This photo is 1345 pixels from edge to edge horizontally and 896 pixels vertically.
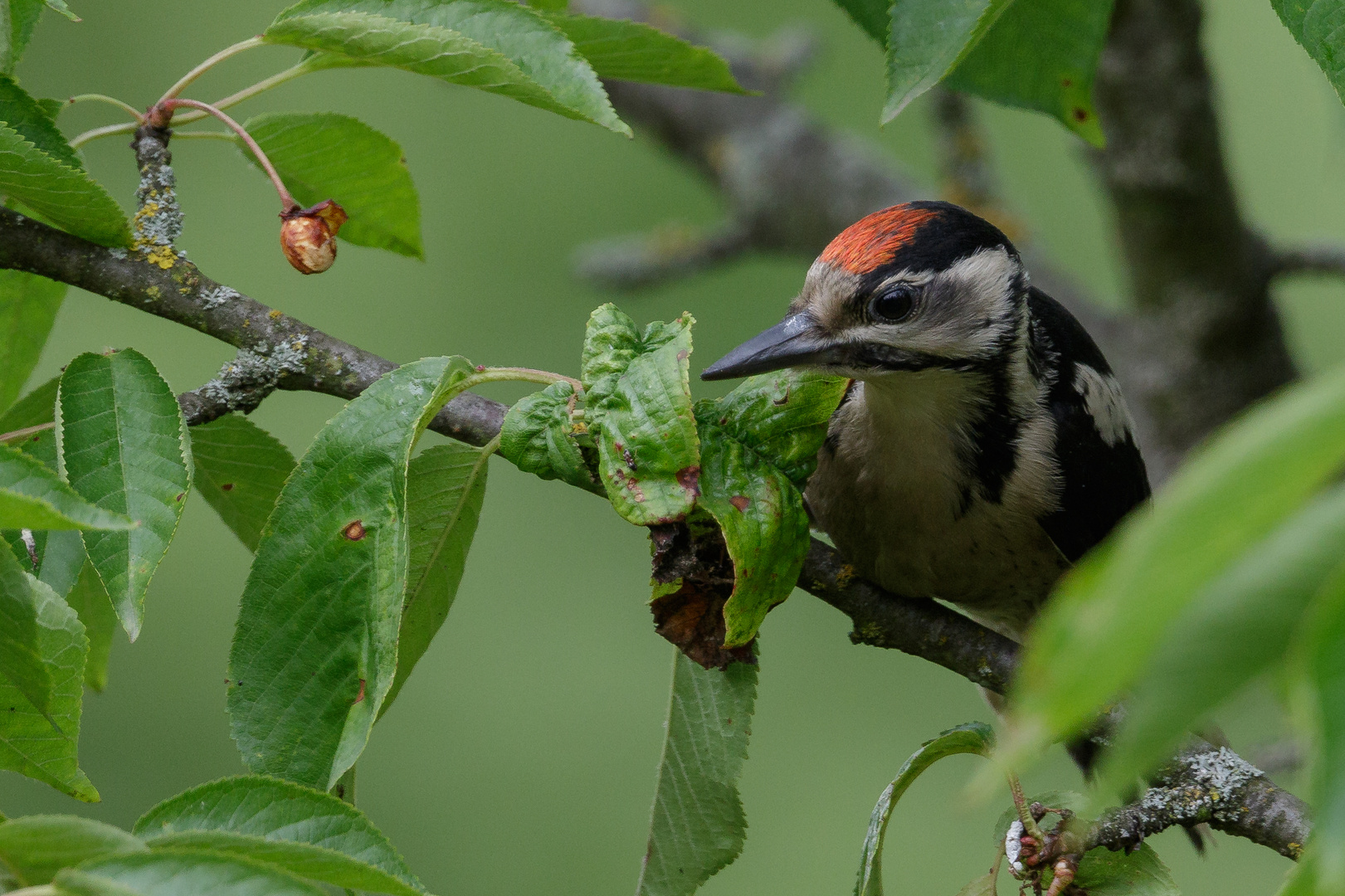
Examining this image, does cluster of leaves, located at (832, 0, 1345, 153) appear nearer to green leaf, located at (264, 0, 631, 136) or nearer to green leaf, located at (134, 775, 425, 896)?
green leaf, located at (264, 0, 631, 136)

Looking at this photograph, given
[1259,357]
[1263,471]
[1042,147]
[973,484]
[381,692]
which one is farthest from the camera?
[1042,147]

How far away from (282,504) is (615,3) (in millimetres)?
2222

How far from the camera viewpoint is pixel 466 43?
955 millimetres

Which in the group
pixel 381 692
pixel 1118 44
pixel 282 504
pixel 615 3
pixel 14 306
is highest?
A: pixel 615 3

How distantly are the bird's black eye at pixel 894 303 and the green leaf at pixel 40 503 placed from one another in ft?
3.16

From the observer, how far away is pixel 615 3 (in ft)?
9.42

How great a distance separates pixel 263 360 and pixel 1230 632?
2.98ft

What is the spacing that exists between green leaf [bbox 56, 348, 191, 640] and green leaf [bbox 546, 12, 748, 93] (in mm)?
456

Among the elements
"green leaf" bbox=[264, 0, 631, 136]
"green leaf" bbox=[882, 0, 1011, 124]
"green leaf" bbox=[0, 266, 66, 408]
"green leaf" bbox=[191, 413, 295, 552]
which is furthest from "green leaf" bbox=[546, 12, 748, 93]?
"green leaf" bbox=[0, 266, 66, 408]

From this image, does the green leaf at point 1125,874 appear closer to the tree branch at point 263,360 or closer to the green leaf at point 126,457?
the tree branch at point 263,360

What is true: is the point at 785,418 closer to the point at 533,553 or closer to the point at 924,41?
the point at 924,41

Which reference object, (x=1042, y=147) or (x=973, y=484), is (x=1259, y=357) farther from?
(x=1042, y=147)

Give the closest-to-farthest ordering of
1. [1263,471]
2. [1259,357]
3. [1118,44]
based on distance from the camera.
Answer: [1263,471] → [1118,44] → [1259,357]

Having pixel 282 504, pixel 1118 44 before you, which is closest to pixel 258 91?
pixel 282 504
